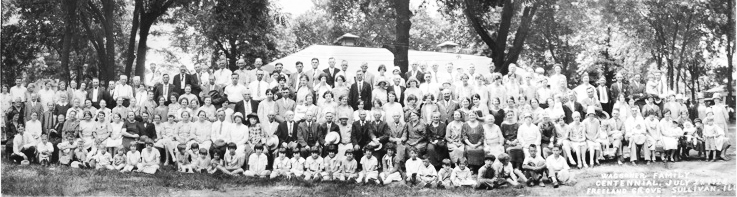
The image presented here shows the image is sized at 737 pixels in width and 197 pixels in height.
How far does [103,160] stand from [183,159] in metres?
1.14

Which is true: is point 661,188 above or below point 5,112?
below

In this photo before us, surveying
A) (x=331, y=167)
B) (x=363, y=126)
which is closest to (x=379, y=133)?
(x=363, y=126)

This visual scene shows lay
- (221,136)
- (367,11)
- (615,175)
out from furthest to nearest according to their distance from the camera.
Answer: (367,11), (221,136), (615,175)

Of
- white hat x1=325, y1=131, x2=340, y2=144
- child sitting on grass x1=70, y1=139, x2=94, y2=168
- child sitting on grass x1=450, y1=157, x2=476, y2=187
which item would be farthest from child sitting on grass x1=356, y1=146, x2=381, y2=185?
child sitting on grass x1=70, y1=139, x2=94, y2=168

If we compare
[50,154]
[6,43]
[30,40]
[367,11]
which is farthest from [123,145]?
[367,11]

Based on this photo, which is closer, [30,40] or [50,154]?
[50,154]

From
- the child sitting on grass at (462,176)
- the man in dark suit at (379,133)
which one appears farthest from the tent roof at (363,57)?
the child sitting on grass at (462,176)

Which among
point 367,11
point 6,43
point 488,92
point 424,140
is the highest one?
point 367,11

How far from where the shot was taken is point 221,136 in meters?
9.58

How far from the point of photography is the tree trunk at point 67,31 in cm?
1251

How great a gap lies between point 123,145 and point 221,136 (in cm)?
148

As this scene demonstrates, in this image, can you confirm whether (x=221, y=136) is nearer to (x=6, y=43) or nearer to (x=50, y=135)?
(x=50, y=135)

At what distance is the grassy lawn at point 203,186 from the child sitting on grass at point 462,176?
5.4 inches

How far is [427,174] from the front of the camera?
28.2 ft
